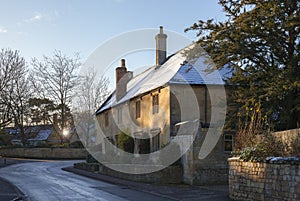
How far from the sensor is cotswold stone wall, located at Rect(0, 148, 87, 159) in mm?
53906

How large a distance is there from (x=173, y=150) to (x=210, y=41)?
21.1ft

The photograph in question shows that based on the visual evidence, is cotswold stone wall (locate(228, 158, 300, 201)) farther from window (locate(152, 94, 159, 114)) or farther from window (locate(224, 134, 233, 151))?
window (locate(152, 94, 159, 114))

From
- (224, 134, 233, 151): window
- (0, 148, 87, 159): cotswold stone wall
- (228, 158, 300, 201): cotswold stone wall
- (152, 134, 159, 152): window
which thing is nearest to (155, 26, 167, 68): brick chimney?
(152, 134, 159, 152): window

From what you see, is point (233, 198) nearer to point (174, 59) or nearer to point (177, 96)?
point (177, 96)

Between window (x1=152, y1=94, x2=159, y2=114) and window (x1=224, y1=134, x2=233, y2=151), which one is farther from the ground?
window (x1=152, y1=94, x2=159, y2=114)

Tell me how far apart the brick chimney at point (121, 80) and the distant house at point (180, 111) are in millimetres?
4348

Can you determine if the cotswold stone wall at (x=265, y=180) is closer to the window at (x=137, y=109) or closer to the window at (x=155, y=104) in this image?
the window at (x=155, y=104)

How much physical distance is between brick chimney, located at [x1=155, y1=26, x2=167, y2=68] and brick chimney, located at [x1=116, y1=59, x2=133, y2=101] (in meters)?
5.88

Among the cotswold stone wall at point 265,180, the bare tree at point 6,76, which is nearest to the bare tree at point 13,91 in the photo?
the bare tree at point 6,76

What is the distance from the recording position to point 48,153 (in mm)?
54031

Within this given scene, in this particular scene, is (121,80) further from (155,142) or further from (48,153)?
(48,153)

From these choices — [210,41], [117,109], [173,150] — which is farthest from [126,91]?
[210,41]

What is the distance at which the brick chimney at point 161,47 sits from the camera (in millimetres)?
36938

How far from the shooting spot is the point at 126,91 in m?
42.2
